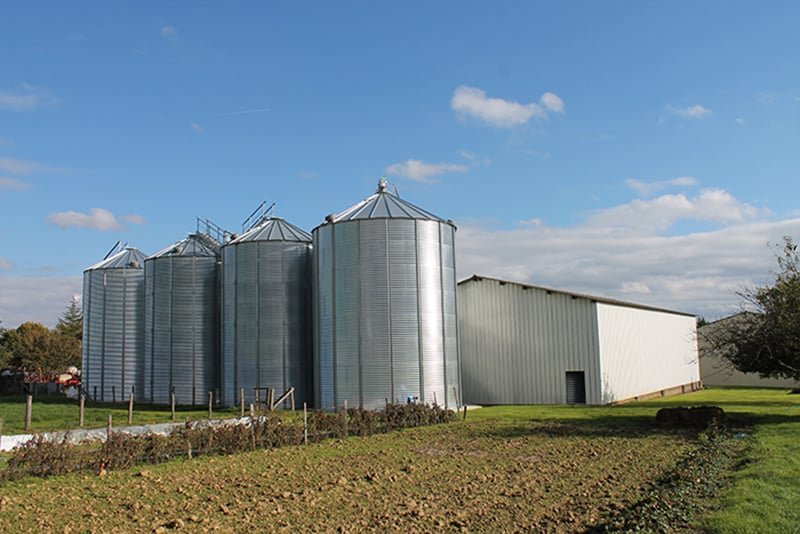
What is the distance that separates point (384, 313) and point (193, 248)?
1709cm

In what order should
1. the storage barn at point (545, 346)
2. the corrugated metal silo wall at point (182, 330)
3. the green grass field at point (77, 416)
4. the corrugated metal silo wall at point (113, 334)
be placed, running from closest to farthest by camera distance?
the green grass field at point (77, 416), the storage barn at point (545, 346), the corrugated metal silo wall at point (182, 330), the corrugated metal silo wall at point (113, 334)

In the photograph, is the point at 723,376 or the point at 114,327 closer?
the point at 114,327

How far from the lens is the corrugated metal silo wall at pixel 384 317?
1308 inches

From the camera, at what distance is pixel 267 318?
3784 centimetres

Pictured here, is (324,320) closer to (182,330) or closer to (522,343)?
(522,343)

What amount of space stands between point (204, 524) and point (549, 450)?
1136 centimetres

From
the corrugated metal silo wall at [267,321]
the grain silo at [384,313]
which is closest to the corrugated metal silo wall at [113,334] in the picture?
the corrugated metal silo wall at [267,321]

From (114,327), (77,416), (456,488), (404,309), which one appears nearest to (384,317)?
(404,309)

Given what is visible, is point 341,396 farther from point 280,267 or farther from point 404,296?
point 280,267

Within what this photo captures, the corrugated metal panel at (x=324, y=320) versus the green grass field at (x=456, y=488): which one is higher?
the corrugated metal panel at (x=324, y=320)

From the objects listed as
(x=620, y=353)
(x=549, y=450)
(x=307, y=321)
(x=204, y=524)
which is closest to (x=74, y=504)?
(x=204, y=524)

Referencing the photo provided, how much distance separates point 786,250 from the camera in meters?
27.2

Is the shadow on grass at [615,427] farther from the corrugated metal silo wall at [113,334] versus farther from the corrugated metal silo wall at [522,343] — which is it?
the corrugated metal silo wall at [113,334]

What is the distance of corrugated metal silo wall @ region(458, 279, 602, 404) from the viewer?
124 ft
